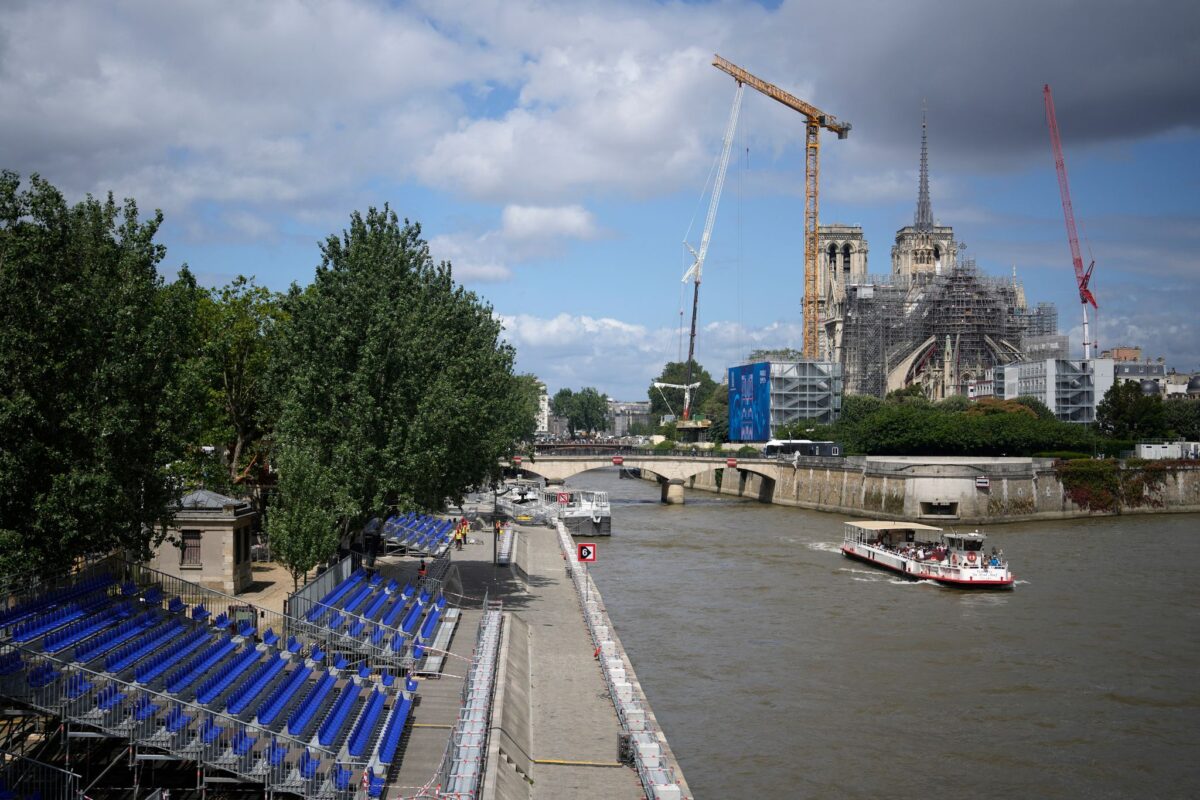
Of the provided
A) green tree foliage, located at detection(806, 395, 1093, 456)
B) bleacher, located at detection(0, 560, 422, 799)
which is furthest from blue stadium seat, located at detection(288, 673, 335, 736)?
green tree foliage, located at detection(806, 395, 1093, 456)

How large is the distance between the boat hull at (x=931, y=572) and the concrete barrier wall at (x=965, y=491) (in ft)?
73.8

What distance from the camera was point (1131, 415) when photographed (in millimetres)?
109875

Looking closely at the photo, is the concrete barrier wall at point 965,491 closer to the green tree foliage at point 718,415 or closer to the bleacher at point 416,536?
the bleacher at point 416,536

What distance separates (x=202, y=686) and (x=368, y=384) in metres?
14.6

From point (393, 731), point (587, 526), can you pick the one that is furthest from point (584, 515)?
point (393, 731)

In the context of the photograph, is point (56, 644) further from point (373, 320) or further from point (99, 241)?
point (373, 320)

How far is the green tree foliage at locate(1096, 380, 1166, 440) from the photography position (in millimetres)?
109062

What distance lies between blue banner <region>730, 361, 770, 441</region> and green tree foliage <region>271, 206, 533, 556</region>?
99.1 metres

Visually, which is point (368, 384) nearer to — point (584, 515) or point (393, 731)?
point (393, 731)

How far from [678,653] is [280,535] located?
45.3 ft

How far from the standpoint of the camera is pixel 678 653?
35.2 m

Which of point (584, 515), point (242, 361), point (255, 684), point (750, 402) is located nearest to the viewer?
point (255, 684)

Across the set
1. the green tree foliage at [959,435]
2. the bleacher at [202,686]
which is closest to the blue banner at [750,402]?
the green tree foliage at [959,435]

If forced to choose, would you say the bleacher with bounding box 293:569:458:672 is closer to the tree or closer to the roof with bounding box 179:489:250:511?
the roof with bounding box 179:489:250:511
